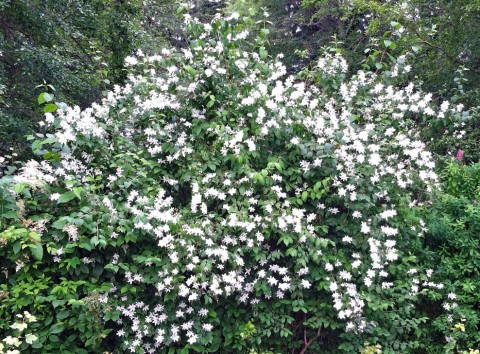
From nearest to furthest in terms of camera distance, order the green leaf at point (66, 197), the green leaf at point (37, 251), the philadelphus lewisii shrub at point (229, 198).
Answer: the green leaf at point (37, 251)
the green leaf at point (66, 197)
the philadelphus lewisii shrub at point (229, 198)

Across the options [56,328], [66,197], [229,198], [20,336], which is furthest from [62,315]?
[229,198]

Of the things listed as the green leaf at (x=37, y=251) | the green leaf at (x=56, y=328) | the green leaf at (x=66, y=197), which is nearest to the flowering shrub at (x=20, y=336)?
the green leaf at (x=56, y=328)

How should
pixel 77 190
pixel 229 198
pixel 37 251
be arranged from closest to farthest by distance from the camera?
pixel 37 251
pixel 77 190
pixel 229 198

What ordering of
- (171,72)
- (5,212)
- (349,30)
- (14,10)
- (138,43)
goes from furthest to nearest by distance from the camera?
(349,30) < (138,43) < (14,10) < (171,72) < (5,212)

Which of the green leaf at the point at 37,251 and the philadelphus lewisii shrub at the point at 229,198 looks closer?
the green leaf at the point at 37,251

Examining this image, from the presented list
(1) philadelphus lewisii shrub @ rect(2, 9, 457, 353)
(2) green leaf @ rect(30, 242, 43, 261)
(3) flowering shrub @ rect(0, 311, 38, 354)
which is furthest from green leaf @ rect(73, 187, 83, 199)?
(3) flowering shrub @ rect(0, 311, 38, 354)

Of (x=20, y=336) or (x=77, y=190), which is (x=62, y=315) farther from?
(x=77, y=190)

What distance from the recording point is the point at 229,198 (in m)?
3.45

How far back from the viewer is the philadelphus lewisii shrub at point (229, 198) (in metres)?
3.11

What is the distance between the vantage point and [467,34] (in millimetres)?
7027

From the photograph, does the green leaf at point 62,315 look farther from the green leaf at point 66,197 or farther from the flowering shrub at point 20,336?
the green leaf at point 66,197

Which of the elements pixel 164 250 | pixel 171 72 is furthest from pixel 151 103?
pixel 164 250

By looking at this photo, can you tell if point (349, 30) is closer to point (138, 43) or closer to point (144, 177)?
point (138, 43)

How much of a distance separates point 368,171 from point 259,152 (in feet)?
3.01
